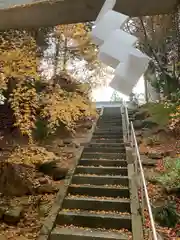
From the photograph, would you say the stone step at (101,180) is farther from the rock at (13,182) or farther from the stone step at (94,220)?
the stone step at (94,220)

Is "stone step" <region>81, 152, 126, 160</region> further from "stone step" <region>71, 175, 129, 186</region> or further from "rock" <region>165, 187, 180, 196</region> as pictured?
"rock" <region>165, 187, 180, 196</region>

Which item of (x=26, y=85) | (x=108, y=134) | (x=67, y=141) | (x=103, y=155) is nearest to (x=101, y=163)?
(x=103, y=155)

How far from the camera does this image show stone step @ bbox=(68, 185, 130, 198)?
199 inches

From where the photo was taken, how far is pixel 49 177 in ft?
19.1

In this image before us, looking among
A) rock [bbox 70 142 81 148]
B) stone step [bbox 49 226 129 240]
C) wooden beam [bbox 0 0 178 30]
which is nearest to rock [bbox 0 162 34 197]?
stone step [bbox 49 226 129 240]

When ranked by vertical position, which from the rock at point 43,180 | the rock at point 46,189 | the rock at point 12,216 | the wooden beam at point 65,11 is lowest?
Answer: the rock at point 12,216

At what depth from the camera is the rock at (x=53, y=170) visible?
5895 mm

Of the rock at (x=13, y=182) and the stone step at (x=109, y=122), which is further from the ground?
the stone step at (x=109, y=122)

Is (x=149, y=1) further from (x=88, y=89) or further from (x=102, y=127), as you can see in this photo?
(x=102, y=127)

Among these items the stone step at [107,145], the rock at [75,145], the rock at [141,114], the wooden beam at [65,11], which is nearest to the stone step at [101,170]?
the stone step at [107,145]

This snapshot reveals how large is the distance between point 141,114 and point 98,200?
7.10 metres

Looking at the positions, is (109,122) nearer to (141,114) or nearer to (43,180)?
(141,114)

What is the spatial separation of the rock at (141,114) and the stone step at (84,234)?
7.42 m

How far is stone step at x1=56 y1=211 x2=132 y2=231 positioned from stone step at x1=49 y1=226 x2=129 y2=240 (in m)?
0.15
